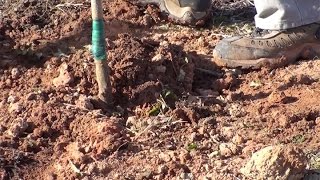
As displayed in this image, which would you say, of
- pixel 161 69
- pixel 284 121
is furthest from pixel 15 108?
pixel 284 121

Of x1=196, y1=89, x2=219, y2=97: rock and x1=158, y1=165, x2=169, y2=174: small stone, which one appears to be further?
x1=196, y1=89, x2=219, y2=97: rock

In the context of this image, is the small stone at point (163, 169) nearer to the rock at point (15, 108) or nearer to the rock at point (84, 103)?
the rock at point (84, 103)

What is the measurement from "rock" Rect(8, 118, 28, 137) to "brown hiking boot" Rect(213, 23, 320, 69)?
39.3 inches

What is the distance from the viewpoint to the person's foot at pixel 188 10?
3.52m

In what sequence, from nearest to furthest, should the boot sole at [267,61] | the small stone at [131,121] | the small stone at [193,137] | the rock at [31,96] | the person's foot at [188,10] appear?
the small stone at [193,137]
the small stone at [131,121]
the rock at [31,96]
the boot sole at [267,61]
the person's foot at [188,10]

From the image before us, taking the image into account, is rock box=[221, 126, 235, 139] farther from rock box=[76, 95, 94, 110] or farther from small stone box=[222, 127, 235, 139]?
rock box=[76, 95, 94, 110]

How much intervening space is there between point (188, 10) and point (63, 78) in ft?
2.93

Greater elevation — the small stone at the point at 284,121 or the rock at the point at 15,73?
the rock at the point at 15,73

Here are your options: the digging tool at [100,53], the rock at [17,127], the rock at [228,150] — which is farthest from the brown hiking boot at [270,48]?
the rock at [17,127]

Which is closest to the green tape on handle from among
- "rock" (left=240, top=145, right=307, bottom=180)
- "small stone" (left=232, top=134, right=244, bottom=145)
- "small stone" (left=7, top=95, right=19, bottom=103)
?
"small stone" (left=7, top=95, right=19, bottom=103)

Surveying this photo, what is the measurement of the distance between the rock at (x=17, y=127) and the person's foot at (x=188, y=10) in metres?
1.19

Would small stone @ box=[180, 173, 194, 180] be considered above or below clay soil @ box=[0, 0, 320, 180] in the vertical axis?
below

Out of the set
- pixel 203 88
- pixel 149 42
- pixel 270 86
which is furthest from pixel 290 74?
pixel 149 42

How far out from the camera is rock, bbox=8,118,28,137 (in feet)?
8.57
